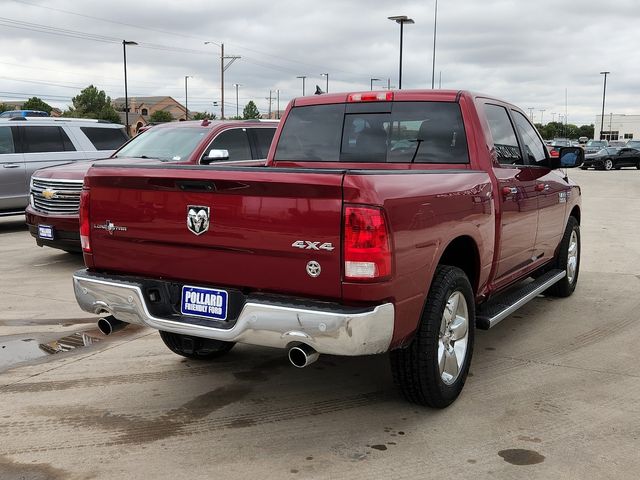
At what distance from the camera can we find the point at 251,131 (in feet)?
29.1

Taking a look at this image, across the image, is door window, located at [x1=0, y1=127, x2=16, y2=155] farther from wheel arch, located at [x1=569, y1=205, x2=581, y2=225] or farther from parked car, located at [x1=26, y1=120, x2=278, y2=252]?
wheel arch, located at [x1=569, y1=205, x2=581, y2=225]

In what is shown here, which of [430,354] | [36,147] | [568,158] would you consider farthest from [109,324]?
[36,147]

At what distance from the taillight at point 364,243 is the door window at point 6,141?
10503 millimetres

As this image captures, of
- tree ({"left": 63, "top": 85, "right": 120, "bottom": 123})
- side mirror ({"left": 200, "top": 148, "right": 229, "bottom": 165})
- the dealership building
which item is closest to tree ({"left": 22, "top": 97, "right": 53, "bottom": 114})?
tree ({"left": 63, "top": 85, "right": 120, "bottom": 123})

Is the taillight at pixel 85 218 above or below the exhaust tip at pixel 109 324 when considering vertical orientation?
above

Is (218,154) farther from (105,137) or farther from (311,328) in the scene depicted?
(105,137)

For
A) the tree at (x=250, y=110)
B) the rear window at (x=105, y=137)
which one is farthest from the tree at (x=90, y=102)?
the rear window at (x=105, y=137)

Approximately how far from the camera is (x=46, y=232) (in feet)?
27.9

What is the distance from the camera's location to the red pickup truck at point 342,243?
3176 mm

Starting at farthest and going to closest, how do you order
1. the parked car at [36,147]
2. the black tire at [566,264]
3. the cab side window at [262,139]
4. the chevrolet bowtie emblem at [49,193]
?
the parked car at [36,147] < the cab side window at [262,139] < the chevrolet bowtie emblem at [49,193] < the black tire at [566,264]

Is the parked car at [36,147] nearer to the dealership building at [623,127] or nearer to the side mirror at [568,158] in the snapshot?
the side mirror at [568,158]

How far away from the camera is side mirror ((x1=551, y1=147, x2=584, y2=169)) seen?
589 centimetres

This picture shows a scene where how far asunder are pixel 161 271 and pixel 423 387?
1.66m

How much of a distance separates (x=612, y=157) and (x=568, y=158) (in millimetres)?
34873
